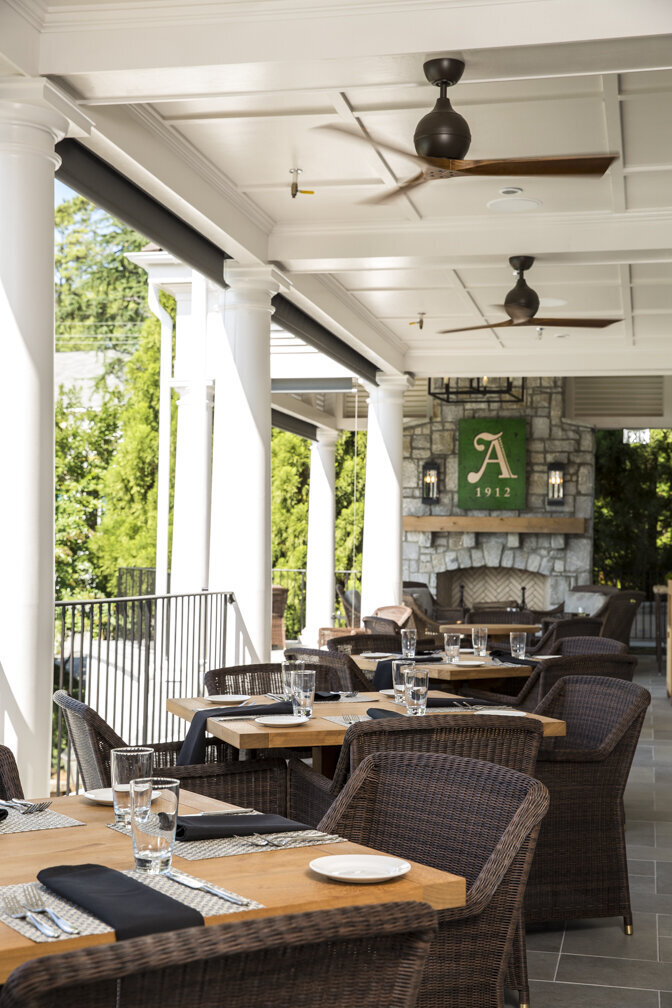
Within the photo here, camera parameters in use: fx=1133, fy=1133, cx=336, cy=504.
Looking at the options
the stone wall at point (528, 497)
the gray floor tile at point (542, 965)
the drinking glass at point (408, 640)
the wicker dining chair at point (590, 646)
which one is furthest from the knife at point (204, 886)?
the stone wall at point (528, 497)

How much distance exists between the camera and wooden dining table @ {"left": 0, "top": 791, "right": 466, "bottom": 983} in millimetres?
1523

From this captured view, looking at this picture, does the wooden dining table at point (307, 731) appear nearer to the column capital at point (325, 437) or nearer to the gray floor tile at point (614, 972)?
the gray floor tile at point (614, 972)

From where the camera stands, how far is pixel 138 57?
14.1 feet

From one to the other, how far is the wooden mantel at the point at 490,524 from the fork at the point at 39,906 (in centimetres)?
1401

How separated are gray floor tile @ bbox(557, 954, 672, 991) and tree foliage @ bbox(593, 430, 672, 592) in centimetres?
1414

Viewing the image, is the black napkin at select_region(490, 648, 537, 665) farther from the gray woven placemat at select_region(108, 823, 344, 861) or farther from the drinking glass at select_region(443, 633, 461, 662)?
the gray woven placemat at select_region(108, 823, 344, 861)

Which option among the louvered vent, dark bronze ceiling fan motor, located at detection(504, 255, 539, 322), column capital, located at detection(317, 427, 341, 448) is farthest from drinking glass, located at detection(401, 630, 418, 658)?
the louvered vent

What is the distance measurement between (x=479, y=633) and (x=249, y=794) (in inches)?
102

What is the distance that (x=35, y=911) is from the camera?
1.62 m

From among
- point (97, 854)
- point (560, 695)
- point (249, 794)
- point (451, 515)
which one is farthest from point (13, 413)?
point (451, 515)

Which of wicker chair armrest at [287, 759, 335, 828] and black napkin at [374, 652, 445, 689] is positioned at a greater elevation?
black napkin at [374, 652, 445, 689]

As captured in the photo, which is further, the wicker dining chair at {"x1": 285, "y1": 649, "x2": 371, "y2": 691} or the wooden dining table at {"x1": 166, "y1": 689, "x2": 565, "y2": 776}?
the wicker dining chair at {"x1": 285, "y1": 649, "x2": 371, "y2": 691}

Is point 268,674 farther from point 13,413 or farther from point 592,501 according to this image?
point 592,501

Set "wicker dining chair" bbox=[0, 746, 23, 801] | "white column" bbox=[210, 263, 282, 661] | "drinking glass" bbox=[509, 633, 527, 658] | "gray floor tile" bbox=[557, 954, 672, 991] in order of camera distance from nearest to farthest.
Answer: "wicker dining chair" bbox=[0, 746, 23, 801] < "gray floor tile" bbox=[557, 954, 672, 991] < "drinking glass" bbox=[509, 633, 527, 658] < "white column" bbox=[210, 263, 282, 661]
